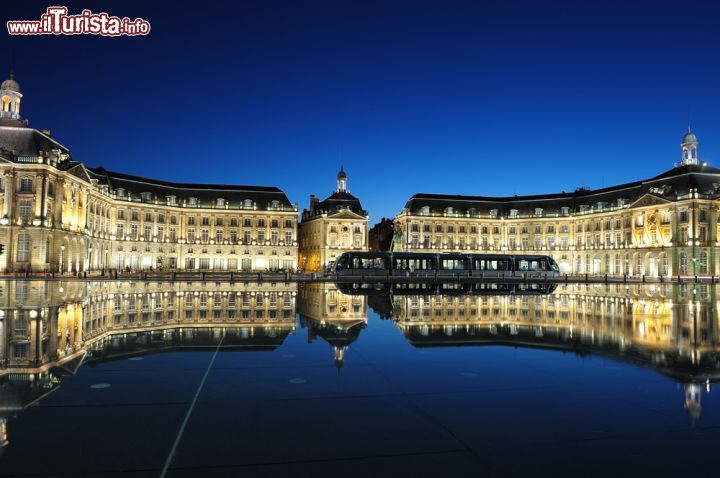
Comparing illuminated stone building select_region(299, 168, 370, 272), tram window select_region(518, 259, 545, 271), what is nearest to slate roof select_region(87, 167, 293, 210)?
illuminated stone building select_region(299, 168, 370, 272)

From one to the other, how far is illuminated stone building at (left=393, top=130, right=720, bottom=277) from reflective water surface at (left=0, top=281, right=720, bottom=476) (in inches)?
3305

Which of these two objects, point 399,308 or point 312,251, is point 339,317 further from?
point 312,251

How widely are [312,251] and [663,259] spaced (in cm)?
6723

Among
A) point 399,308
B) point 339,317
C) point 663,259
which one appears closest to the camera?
point 339,317

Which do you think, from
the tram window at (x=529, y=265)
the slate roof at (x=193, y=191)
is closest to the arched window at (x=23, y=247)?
the slate roof at (x=193, y=191)

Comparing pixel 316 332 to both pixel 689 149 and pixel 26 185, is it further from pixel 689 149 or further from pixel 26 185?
pixel 689 149

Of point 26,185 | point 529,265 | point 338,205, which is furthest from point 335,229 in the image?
point 26,185

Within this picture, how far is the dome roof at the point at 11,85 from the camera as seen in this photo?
7219 cm

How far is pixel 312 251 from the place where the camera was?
116875 millimetres

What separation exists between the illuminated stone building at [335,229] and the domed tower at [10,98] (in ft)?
185

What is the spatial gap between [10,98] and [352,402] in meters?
83.4

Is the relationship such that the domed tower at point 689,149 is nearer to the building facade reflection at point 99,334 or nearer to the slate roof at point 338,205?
the slate roof at point 338,205

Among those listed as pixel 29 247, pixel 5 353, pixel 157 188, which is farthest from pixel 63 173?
pixel 5 353

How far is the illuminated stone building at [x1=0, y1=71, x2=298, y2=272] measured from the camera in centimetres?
6438
